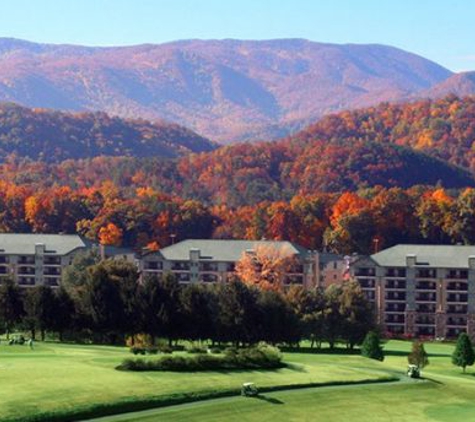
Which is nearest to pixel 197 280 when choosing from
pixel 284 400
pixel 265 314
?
pixel 265 314

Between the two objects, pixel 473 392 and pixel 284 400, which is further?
pixel 473 392

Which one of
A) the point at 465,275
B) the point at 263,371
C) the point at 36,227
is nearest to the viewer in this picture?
the point at 263,371

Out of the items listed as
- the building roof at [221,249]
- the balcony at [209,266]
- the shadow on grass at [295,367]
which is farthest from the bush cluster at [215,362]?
the balcony at [209,266]

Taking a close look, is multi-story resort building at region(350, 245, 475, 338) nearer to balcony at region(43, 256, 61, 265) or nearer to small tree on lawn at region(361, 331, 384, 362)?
small tree on lawn at region(361, 331, 384, 362)

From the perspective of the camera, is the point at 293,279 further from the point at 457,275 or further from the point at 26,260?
the point at 26,260

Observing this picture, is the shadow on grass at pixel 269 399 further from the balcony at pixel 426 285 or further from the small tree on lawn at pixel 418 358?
the balcony at pixel 426 285

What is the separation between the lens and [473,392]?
7831 centimetres

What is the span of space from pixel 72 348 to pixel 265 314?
1654cm

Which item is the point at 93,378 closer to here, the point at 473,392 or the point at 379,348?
the point at 473,392

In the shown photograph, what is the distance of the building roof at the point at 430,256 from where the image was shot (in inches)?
4961

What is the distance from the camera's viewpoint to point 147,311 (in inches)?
3809

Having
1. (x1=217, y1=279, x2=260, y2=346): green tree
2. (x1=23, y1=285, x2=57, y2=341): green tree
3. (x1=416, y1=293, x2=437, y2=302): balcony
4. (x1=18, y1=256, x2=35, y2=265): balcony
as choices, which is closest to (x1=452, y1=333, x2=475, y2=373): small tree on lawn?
(x1=217, y1=279, x2=260, y2=346): green tree

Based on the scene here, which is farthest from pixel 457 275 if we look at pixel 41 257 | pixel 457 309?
pixel 41 257

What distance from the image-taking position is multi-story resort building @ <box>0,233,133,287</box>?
137m
